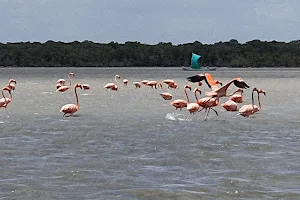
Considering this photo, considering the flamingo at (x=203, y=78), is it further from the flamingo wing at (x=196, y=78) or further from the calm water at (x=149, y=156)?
the calm water at (x=149, y=156)

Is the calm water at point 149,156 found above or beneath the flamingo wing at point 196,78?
beneath

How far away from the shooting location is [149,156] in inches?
434

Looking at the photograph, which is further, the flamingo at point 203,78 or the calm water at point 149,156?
the flamingo at point 203,78

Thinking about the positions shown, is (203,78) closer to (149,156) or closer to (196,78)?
(196,78)

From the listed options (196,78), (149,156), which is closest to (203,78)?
(196,78)

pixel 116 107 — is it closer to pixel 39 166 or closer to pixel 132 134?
pixel 132 134

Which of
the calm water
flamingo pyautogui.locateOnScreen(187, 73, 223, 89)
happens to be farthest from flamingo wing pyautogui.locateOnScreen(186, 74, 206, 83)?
the calm water

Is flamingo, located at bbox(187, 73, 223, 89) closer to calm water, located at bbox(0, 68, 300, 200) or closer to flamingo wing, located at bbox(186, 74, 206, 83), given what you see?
flamingo wing, located at bbox(186, 74, 206, 83)

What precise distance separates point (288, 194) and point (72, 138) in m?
5.87

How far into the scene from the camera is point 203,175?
9.44m

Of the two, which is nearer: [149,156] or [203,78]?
[149,156]

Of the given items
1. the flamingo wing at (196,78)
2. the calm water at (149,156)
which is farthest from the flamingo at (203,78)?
the calm water at (149,156)

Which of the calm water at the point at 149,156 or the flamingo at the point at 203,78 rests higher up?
the flamingo at the point at 203,78

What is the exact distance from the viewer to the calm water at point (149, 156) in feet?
27.9
